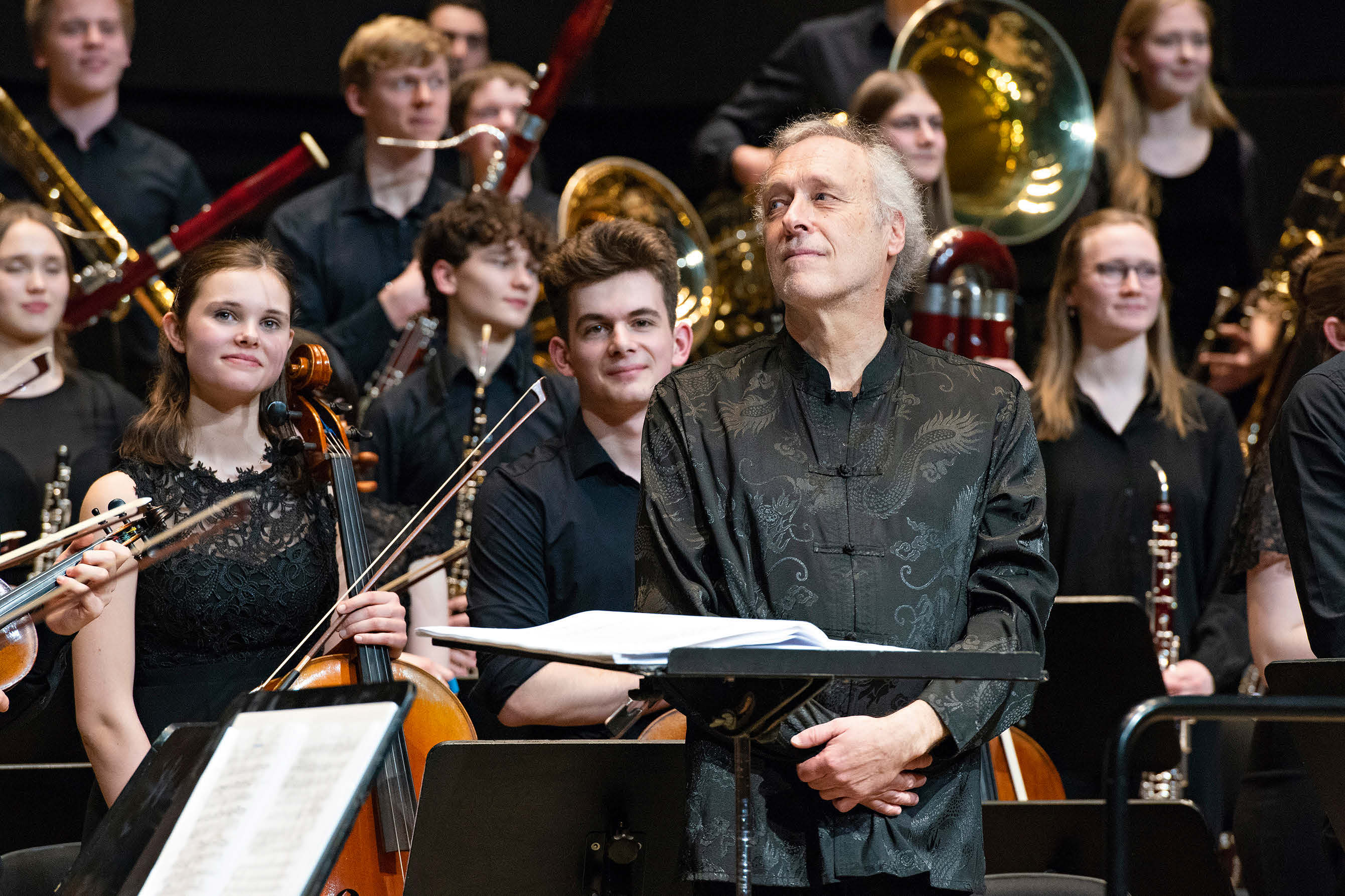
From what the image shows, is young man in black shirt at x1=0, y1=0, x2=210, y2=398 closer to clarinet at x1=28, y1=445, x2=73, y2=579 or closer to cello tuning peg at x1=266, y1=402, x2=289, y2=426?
clarinet at x1=28, y1=445, x2=73, y2=579

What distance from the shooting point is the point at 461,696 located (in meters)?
2.56

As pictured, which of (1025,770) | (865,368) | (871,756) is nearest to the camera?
(871,756)

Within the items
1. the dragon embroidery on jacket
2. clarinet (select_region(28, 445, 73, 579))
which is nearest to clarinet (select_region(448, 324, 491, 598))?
clarinet (select_region(28, 445, 73, 579))

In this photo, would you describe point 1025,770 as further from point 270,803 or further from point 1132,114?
point 1132,114

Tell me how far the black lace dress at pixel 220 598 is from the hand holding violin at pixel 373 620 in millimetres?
180

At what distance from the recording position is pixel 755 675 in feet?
4.02

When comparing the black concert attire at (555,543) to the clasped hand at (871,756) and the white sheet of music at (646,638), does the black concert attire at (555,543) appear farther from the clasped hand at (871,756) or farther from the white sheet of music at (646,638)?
the white sheet of music at (646,638)

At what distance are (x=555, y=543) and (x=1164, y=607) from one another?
132 centimetres

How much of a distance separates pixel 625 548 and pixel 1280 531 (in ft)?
3.18

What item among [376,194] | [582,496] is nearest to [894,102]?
[376,194]

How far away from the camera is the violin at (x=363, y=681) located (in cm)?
206

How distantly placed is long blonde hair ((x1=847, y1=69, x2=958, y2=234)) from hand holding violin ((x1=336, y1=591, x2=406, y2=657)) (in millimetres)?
1775

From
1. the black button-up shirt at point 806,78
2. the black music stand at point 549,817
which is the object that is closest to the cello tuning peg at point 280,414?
the black music stand at point 549,817

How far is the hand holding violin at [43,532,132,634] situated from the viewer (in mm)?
1718
